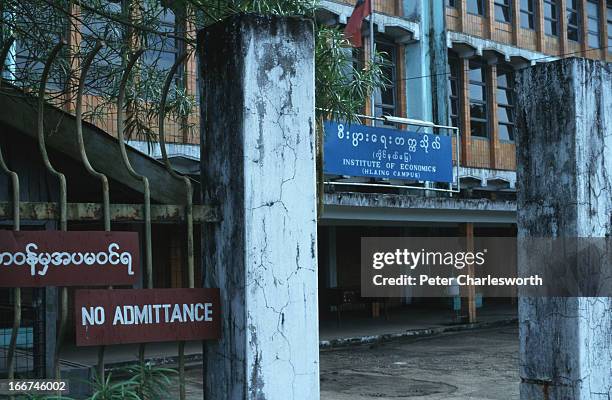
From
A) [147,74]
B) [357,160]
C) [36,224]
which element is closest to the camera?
[36,224]

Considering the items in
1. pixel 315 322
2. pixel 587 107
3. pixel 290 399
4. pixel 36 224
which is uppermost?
pixel 587 107

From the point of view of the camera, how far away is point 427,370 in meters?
13.2

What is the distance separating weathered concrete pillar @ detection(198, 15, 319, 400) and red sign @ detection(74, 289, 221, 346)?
10 cm

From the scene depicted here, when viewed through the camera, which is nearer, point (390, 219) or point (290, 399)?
point (290, 399)

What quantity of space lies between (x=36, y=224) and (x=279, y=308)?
4975 millimetres

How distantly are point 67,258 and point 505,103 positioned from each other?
21351 millimetres

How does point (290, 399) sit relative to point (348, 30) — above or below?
below

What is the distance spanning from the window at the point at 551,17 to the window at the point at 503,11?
184 centimetres

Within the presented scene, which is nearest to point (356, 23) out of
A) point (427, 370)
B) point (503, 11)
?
point (427, 370)

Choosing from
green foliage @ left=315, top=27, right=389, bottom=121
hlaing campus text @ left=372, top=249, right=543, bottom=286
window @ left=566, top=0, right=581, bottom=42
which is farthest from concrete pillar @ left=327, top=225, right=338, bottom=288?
green foliage @ left=315, top=27, right=389, bottom=121

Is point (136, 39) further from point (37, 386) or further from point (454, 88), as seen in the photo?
point (454, 88)

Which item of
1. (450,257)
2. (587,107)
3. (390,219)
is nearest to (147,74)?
(587,107)

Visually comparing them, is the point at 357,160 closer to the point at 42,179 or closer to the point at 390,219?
the point at 390,219

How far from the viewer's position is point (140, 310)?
3699 millimetres
